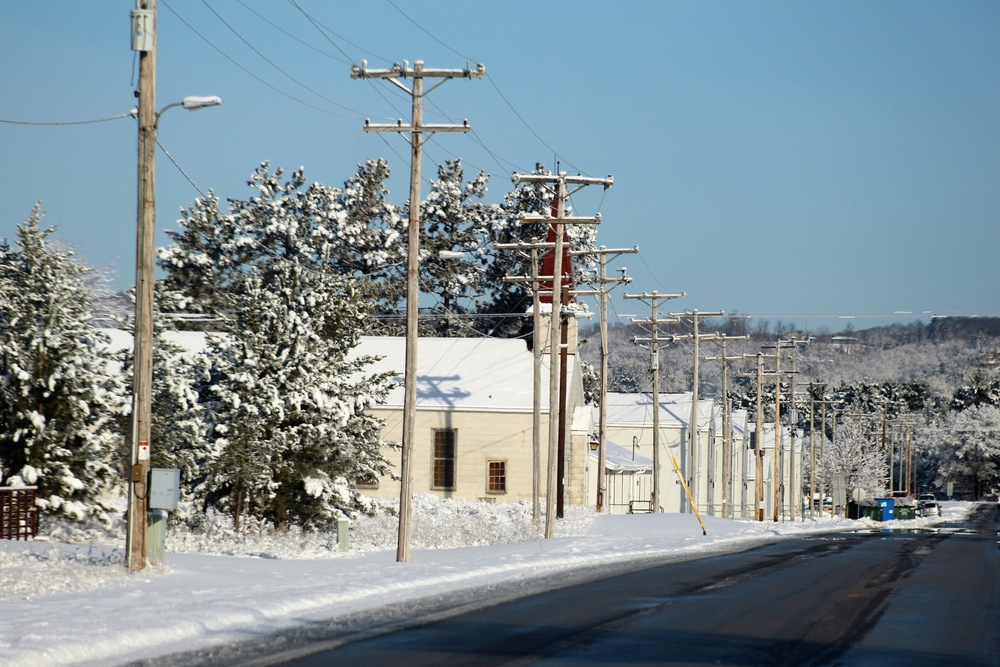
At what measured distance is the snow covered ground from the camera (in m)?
12.9

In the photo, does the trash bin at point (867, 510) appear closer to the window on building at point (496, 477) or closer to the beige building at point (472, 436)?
→ the beige building at point (472, 436)

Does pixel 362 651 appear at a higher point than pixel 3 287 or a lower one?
lower

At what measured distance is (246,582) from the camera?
18.9 meters

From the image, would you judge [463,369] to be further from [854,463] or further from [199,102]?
[854,463]

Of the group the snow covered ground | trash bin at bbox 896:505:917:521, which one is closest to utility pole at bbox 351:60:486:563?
the snow covered ground

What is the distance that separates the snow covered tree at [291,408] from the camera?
2952 cm

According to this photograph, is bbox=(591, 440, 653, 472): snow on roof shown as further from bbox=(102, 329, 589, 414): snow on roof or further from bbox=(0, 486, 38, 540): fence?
bbox=(0, 486, 38, 540): fence

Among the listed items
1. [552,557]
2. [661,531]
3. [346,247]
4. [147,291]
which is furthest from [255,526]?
[346,247]

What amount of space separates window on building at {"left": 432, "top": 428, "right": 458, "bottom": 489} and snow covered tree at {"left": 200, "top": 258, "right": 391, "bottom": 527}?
17910 mm

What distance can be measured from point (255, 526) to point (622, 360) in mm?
158430

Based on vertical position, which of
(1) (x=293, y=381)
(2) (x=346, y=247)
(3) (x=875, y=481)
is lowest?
(3) (x=875, y=481)

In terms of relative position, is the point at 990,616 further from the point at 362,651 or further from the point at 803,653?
the point at 362,651

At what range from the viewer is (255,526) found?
1185 inches

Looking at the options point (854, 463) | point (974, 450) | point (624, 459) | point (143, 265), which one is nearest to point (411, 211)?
point (143, 265)
